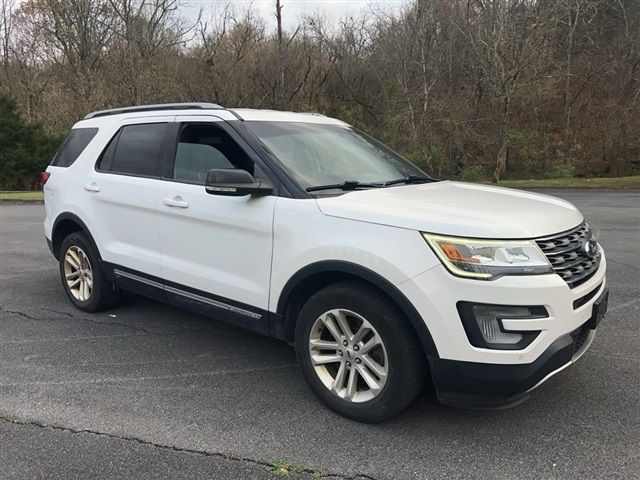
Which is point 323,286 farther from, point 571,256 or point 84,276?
point 84,276

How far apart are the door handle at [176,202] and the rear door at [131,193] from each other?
19 centimetres

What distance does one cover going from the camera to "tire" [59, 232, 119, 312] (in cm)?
516

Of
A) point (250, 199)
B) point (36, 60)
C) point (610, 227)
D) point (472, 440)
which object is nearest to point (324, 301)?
point (250, 199)

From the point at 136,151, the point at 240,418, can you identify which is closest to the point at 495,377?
the point at 240,418

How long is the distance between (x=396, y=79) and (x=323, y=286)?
27067 millimetres

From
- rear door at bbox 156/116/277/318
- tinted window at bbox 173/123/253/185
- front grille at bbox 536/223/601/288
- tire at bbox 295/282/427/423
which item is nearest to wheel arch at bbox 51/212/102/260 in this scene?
rear door at bbox 156/116/277/318

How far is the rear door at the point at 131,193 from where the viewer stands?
14.6 ft

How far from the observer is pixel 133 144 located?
4812 mm

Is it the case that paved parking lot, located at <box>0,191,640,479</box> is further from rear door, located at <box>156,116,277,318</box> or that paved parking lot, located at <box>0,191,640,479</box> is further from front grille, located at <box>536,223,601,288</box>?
front grille, located at <box>536,223,601,288</box>

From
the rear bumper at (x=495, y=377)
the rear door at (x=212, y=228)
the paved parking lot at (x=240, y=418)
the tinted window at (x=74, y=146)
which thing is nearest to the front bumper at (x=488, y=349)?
the rear bumper at (x=495, y=377)

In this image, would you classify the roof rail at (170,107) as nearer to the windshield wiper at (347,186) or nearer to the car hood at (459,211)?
the windshield wiper at (347,186)

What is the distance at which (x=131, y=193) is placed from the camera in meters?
4.58

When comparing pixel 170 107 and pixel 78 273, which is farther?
pixel 78 273

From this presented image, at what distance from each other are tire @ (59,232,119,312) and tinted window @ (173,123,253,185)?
1426mm
